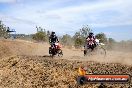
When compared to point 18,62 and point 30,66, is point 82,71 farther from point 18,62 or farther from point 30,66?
point 18,62

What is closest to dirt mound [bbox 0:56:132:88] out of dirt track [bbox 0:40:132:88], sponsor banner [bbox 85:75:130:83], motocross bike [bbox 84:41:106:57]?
dirt track [bbox 0:40:132:88]

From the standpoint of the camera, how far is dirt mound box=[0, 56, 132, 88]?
16312 mm

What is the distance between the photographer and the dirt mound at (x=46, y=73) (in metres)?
16.3

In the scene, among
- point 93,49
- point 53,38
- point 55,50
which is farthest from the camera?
point 53,38

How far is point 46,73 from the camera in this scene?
18.9m

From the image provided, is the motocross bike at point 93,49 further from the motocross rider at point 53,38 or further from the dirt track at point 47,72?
the dirt track at point 47,72

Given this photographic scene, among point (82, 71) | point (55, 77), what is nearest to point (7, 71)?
point (55, 77)

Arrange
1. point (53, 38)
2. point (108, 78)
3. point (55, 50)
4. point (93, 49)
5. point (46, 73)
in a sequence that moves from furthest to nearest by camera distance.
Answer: point (53, 38) → point (55, 50) → point (93, 49) → point (46, 73) → point (108, 78)

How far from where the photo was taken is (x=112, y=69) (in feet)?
54.7

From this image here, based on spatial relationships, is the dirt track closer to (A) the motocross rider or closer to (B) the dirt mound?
(B) the dirt mound

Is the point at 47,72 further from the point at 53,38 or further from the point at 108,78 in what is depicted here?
the point at 53,38

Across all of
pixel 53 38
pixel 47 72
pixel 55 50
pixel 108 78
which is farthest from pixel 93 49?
pixel 108 78

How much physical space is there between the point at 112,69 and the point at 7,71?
8919 millimetres

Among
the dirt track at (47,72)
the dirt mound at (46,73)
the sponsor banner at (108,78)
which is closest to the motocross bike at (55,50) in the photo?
the dirt track at (47,72)
